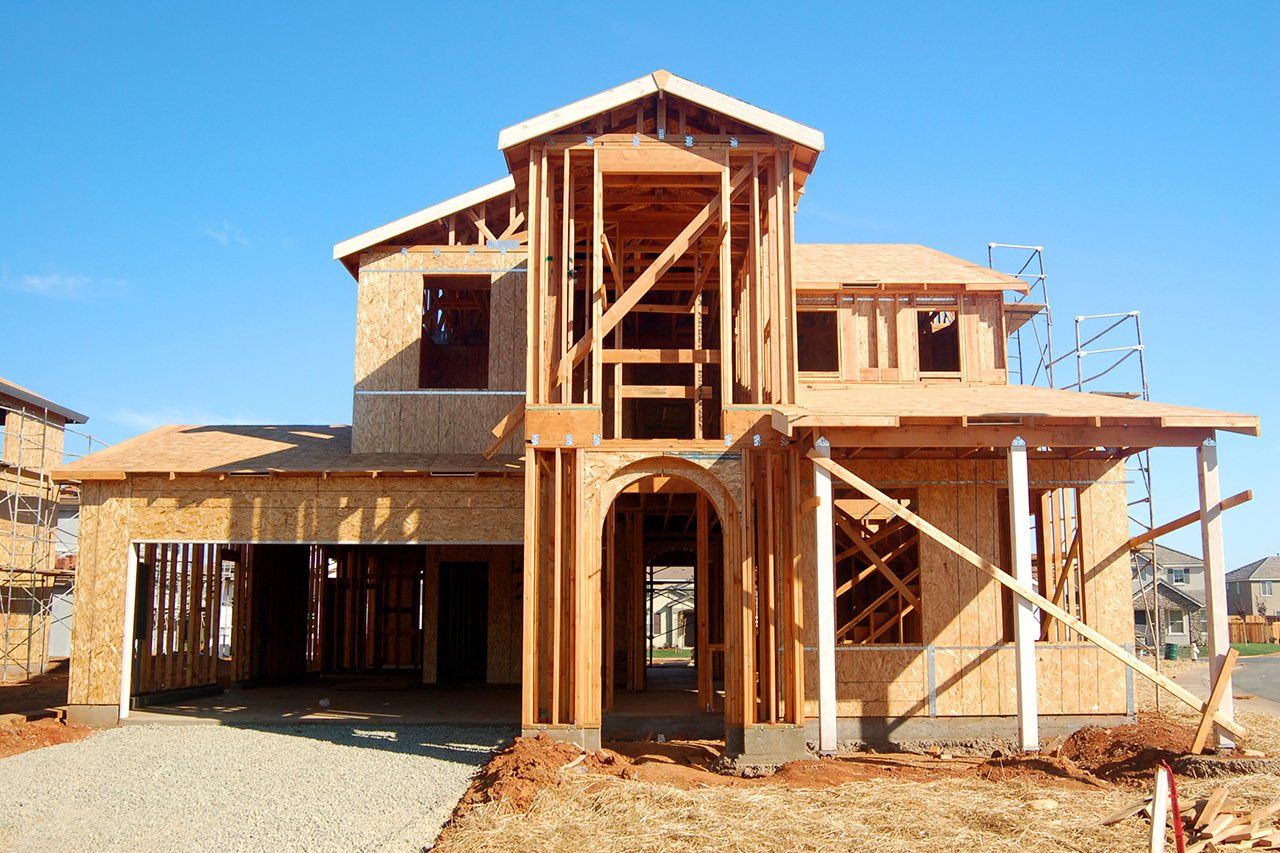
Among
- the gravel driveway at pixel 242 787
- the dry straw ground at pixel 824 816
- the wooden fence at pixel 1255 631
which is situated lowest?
the wooden fence at pixel 1255 631

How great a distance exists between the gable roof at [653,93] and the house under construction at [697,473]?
4cm

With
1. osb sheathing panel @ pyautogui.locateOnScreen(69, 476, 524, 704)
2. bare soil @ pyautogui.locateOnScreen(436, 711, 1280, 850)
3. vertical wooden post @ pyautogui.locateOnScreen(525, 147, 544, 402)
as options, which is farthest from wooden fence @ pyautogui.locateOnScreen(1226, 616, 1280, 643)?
vertical wooden post @ pyautogui.locateOnScreen(525, 147, 544, 402)

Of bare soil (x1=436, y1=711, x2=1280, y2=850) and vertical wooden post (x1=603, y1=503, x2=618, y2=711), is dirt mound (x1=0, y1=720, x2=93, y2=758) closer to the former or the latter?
bare soil (x1=436, y1=711, x2=1280, y2=850)

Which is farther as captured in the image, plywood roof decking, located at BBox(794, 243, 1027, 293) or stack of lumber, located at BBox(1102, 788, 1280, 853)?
plywood roof decking, located at BBox(794, 243, 1027, 293)

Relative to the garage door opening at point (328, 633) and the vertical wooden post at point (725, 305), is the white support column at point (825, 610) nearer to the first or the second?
the vertical wooden post at point (725, 305)

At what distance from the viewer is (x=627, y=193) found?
50.6 ft

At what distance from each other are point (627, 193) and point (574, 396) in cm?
605

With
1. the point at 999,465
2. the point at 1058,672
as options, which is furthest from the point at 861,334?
the point at 1058,672

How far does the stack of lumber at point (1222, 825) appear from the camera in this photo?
8.85 metres

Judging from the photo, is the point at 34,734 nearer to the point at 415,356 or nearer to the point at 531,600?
the point at 531,600

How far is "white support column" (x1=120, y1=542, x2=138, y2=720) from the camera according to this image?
16500 millimetres

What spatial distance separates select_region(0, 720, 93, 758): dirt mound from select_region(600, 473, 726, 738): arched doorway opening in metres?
7.97

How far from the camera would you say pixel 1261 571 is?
68.0 m

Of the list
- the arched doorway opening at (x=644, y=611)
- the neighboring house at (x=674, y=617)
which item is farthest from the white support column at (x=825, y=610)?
the neighboring house at (x=674, y=617)
